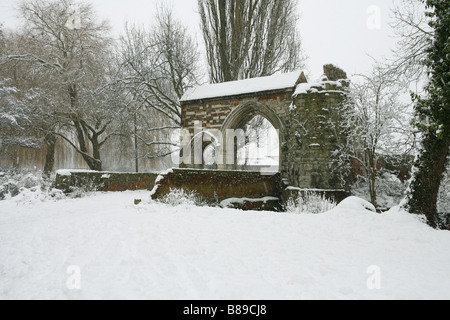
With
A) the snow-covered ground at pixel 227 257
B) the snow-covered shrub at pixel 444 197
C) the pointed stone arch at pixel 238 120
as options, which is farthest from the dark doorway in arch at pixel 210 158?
the snow-covered shrub at pixel 444 197

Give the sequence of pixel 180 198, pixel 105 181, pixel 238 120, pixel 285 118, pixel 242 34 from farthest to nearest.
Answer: pixel 242 34 < pixel 238 120 < pixel 105 181 < pixel 285 118 < pixel 180 198

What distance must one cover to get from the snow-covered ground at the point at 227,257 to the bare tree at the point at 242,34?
453 inches

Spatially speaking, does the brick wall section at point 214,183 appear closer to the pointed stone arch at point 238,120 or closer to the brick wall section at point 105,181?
the pointed stone arch at point 238,120

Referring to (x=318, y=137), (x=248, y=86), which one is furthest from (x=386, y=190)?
(x=248, y=86)

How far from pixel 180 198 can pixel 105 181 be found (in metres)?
5.24

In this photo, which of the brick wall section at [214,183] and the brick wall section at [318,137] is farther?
the brick wall section at [318,137]

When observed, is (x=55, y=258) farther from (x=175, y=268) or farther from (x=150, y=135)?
(x=150, y=135)

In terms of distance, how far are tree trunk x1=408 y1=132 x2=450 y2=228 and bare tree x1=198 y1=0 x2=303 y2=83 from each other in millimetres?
11472

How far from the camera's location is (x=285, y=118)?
32.7ft

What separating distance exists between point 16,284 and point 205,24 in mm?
15267

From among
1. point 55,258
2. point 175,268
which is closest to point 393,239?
point 175,268

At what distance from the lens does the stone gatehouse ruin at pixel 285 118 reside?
8750mm

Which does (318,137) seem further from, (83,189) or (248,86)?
(83,189)

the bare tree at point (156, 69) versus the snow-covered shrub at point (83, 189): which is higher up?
the bare tree at point (156, 69)
